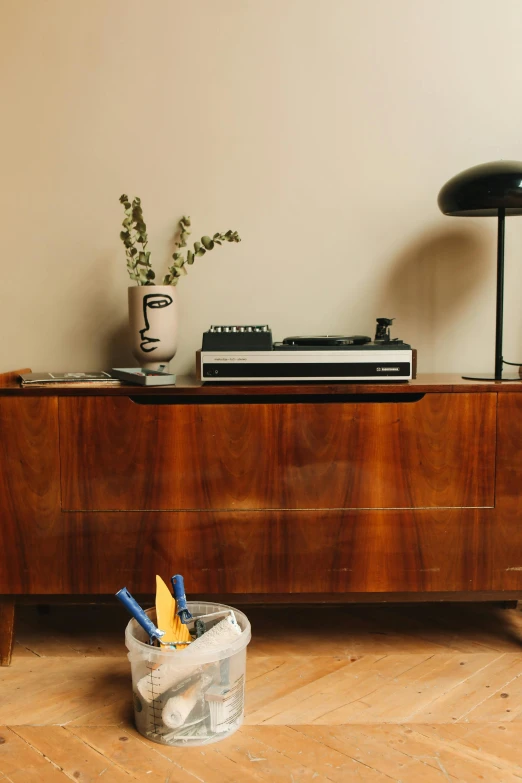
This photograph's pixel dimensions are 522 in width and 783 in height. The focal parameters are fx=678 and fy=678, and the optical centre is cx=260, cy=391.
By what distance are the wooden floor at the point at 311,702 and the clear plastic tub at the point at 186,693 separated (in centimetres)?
3

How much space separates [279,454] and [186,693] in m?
0.54

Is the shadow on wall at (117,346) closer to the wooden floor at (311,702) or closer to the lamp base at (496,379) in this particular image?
the wooden floor at (311,702)

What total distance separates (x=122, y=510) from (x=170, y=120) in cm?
111

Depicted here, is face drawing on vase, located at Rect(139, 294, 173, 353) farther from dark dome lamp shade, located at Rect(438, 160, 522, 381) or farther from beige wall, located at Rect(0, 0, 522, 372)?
dark dome lamp shade, located at Rect(438, 160, 522, 381)

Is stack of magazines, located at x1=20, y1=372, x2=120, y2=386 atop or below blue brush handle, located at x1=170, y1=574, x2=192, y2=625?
atop

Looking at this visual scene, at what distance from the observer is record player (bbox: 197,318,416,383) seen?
1561 millimetres

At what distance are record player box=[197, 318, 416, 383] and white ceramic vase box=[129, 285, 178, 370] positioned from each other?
10.3 inches

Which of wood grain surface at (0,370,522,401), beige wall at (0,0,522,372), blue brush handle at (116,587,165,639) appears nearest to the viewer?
blue brush handle at (116,587,165,639)

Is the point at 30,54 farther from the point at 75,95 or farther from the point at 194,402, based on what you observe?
the point at 194,402

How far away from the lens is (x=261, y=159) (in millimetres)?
1945

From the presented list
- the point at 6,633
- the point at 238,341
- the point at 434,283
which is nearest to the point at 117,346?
the point at 238,341

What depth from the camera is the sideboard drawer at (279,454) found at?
1.56 metres

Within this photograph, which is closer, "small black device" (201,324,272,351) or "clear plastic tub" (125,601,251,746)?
"clear plastic tub" (125,601,251,746)

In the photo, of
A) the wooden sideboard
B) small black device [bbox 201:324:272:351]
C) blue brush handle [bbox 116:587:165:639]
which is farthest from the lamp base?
blue brush handle [bbox 116:587:165:639]
